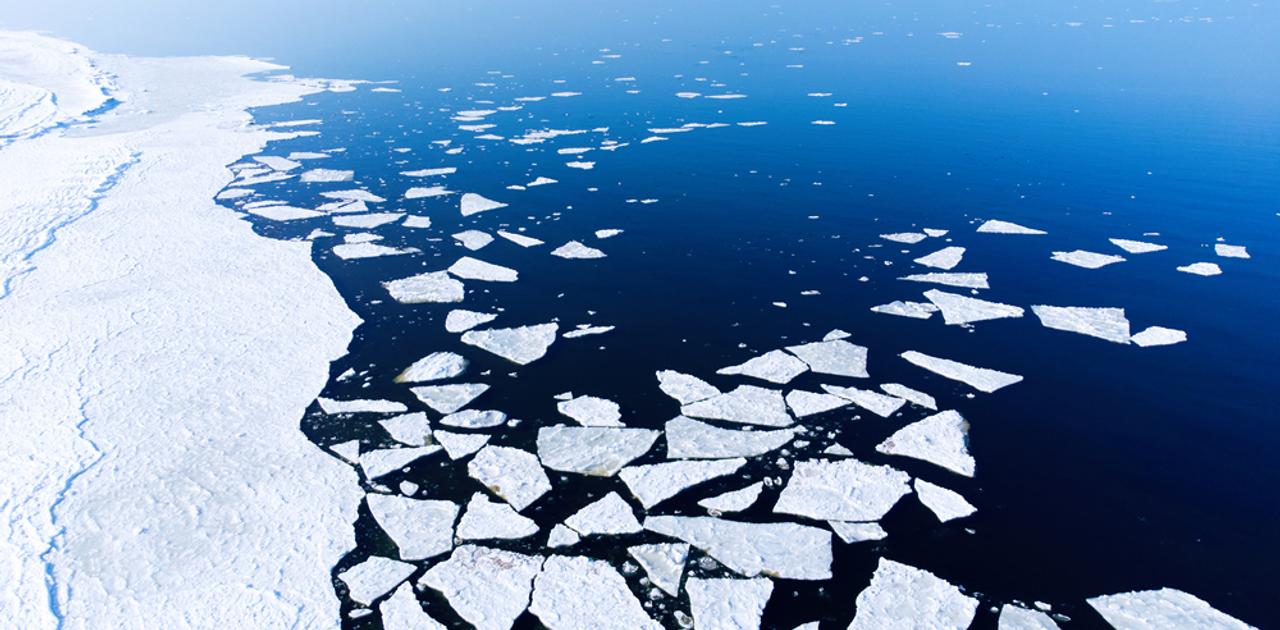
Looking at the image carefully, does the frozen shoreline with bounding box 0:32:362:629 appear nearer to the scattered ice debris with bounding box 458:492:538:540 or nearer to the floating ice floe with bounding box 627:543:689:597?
the scattered ice debris with bounding box 458:492:538:540

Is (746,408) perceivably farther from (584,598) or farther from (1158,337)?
(1158,337)

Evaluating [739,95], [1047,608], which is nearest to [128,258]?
[1047,608]

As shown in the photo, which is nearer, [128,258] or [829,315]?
[829,315]

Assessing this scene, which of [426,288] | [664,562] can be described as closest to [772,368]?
[664,562]

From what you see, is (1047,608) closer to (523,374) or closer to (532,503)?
(532,503)

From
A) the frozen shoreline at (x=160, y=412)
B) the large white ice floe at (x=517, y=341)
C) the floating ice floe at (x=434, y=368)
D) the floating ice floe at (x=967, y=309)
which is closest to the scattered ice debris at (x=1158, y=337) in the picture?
the floating ice floe at (x=967, y=309)
